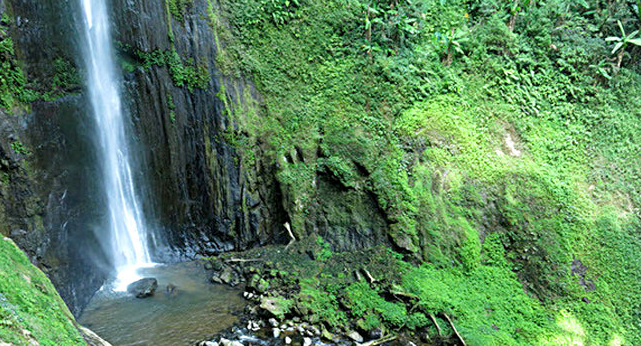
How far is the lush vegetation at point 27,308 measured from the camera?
309 centimetres

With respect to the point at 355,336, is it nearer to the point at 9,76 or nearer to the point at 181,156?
the point at 181,156

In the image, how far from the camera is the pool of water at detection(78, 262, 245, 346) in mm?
6156

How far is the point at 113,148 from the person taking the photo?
8.27m

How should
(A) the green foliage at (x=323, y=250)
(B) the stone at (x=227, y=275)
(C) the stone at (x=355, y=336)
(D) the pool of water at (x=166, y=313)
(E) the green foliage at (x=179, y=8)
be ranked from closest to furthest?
(D) the pool of water at (x=166, y=313) < (C) the stone at (x=355, y=336) < (B) the stone at (x=227, y=275) < (A) the green foliage at (x=323, y=250) < (E) the green foliage at (x=179, y=8)

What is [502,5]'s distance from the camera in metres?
11.2

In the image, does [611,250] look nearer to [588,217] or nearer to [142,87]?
[588,217]

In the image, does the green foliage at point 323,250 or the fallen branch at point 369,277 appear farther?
the green foliage at point 323,250

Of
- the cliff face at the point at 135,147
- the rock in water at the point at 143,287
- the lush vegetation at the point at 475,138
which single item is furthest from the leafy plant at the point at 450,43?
the rock in water at the point at 143,287

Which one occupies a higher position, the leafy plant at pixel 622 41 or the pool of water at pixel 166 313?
the leafy plant at pixel 622 41

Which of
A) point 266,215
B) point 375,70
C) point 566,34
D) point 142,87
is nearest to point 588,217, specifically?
point 566,34

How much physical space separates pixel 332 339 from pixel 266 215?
3.96 metres

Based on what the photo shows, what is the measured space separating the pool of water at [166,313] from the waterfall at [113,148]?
629 mm

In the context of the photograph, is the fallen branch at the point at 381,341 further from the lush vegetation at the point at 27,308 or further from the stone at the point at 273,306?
the lush vegetation at the point at 27,308

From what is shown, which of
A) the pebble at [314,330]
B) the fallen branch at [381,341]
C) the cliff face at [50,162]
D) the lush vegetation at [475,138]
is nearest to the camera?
the cliff face at [50,162]
